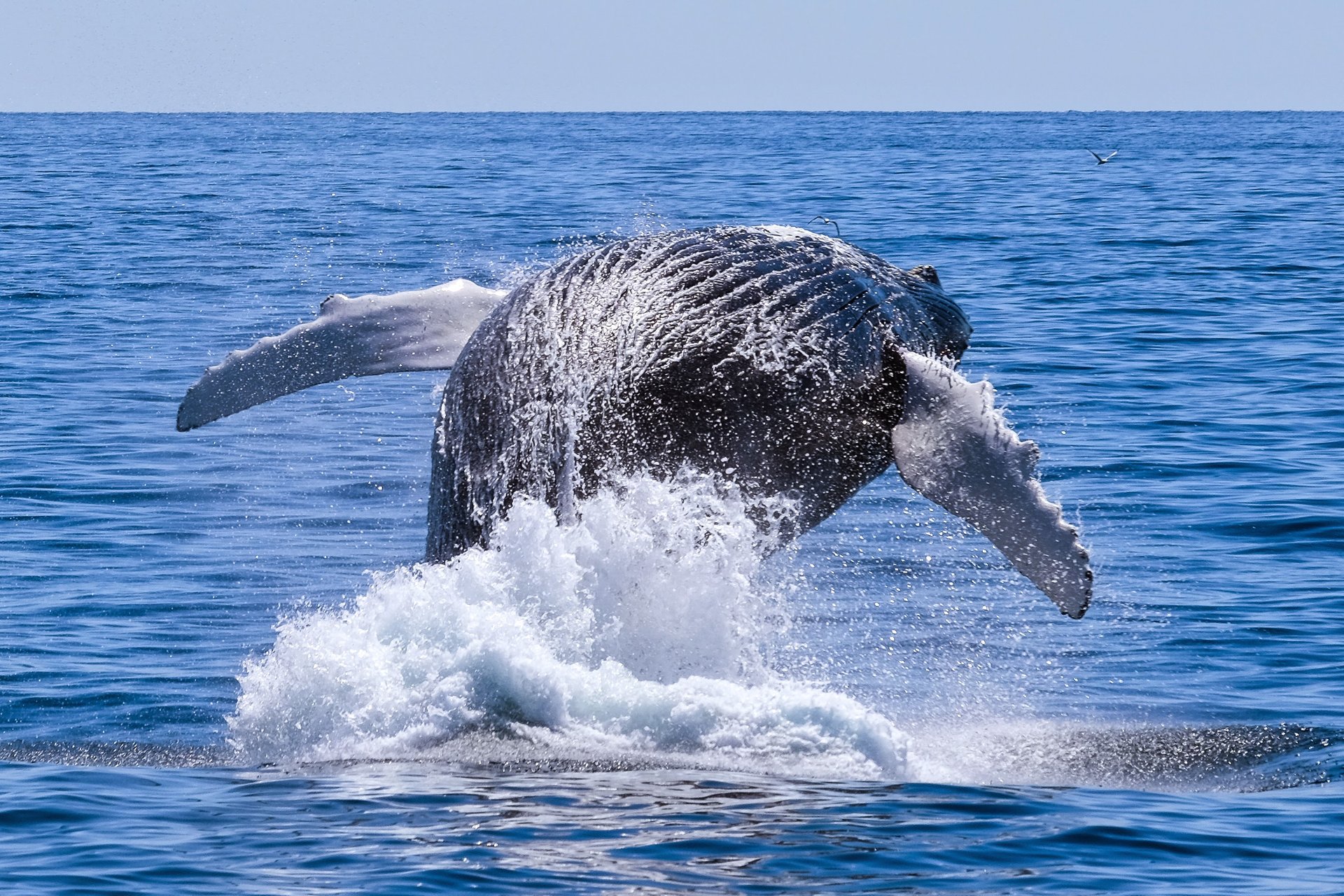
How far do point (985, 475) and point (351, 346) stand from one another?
13.8ft

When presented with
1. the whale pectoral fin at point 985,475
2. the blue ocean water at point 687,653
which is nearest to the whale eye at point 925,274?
the whale pectoral fin at point 985,475

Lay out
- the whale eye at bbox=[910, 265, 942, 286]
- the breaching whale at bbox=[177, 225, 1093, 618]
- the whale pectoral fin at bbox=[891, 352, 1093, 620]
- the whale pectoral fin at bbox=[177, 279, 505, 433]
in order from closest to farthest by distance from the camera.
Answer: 1. the whale pectoral fin at bbox=[891, 352, 1093, 620]
2. the breaching whale at bbox=[177, 225, 1093, 618]
3. the whale pectoral fin at bbox=[177, 279, 505, 433]
4. the whale eye at bbox=[910, 265, 942, 286]

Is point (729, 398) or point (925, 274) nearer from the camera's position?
point (729, 398)

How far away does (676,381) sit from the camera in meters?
9.67

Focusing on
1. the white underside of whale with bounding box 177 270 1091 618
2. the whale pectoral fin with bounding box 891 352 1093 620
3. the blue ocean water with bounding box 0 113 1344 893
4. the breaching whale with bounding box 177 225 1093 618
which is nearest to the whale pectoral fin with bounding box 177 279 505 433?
the white underside of whale with bounding box 177 270 1091 618

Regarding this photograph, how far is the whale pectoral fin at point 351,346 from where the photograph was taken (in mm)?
11320

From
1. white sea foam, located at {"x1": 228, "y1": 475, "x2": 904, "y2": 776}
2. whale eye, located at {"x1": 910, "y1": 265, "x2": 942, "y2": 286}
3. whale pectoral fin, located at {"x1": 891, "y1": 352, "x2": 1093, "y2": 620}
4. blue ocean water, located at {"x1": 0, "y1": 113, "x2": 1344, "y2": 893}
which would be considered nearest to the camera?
blue ocean water, located at {"x1": 0, "y1": 113, "x2": 1344, "y2": 893}

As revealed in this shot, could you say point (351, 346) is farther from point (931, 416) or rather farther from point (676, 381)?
point (931, 416)

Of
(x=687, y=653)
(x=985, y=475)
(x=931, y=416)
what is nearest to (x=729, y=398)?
(x=931, y=416)

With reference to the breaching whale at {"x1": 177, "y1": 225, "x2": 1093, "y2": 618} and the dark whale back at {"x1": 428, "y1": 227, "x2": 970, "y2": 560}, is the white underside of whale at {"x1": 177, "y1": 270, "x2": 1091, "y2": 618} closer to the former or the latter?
the breaching whale at {"x1": 177, "y1": 225, "x2": 1093, "y2": 618}

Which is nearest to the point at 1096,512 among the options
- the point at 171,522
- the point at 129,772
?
the point at 171,522

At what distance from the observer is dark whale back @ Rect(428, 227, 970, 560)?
9.68 m

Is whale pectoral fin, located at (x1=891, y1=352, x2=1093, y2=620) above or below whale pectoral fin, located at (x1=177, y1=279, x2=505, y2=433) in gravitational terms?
below

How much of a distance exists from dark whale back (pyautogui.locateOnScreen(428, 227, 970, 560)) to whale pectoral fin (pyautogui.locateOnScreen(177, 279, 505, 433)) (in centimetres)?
84
